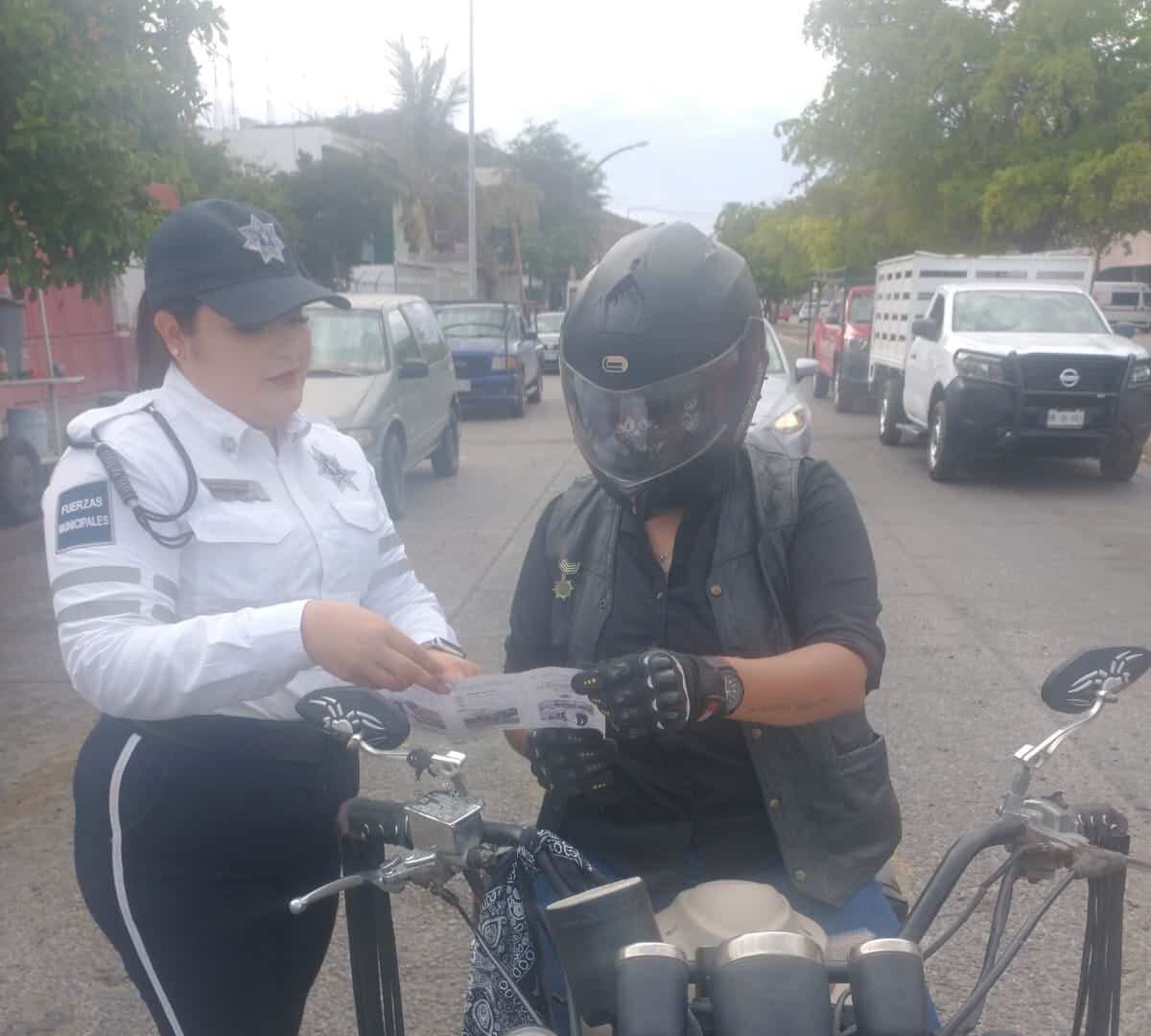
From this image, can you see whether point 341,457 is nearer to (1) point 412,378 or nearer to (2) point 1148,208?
(1) point 412,378

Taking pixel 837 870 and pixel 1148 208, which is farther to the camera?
pixel 1148 208

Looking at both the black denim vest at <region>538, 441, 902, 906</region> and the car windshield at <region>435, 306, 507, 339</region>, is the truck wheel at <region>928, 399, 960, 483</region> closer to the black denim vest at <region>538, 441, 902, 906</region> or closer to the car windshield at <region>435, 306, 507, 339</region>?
the car windshield at <region>435, 306, 507, 339</region>

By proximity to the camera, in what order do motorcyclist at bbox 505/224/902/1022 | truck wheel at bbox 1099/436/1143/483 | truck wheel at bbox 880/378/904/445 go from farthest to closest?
truck wheel at bbox 880/378/904/445 → truck wheel at bbox 1099/436/1143/483 → motorcyclist at bbox 505/224/902/1022

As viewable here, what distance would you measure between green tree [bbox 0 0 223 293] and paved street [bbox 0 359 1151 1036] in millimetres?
2222

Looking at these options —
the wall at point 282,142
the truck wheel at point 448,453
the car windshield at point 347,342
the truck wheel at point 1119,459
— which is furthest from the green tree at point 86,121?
the wall at point 282,142

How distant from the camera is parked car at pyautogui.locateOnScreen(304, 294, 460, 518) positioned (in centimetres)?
973

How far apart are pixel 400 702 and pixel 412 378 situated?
927 centimetres

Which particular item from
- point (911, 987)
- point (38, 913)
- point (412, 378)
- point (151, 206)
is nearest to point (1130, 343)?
point (412, 378)

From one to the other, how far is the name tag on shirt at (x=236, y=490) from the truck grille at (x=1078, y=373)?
1066 centimetres

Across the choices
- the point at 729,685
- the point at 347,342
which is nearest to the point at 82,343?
the point at 347,342

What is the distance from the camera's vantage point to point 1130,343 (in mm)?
12109

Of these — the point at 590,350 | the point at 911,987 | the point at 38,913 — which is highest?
the point at 590,350

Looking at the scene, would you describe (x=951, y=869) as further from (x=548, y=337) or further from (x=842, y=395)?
(x=548, y=337)

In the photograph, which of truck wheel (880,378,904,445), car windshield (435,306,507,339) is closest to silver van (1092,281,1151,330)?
car windshield (435,306,507,339)
